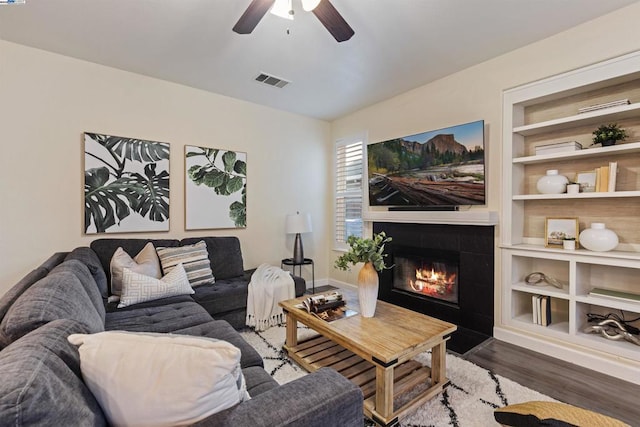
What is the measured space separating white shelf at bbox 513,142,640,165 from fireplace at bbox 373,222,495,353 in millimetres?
686

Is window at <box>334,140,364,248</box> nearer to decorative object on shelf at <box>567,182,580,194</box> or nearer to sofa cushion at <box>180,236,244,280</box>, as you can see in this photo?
sofa cushion at <box>180,236,244,280</box>

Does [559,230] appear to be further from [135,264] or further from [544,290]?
[135,264]

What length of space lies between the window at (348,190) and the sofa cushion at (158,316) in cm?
259

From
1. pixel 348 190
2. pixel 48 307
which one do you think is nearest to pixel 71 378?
pixel 48 307

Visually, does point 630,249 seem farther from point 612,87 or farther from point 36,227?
point 36,227

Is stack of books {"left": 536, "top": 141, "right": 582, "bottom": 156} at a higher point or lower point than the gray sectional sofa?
higher

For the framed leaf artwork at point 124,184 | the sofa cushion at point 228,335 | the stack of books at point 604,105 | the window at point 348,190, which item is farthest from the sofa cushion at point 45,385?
the window at point 348,190

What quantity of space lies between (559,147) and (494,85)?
84 centimetres

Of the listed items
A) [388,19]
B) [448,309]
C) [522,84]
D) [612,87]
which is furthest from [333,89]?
[448,309]

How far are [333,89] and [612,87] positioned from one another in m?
2.52

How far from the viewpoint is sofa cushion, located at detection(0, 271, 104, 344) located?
967 millimetres

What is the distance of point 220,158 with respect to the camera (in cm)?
370

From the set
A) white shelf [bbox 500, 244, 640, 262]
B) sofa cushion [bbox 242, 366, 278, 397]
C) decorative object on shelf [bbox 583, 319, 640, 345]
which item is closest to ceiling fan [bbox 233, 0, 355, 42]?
sofa cushion [bbox 242, 366, 278, 397]

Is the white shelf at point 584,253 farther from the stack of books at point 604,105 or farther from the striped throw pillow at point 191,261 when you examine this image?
the striped throw pillow at point 191,261
